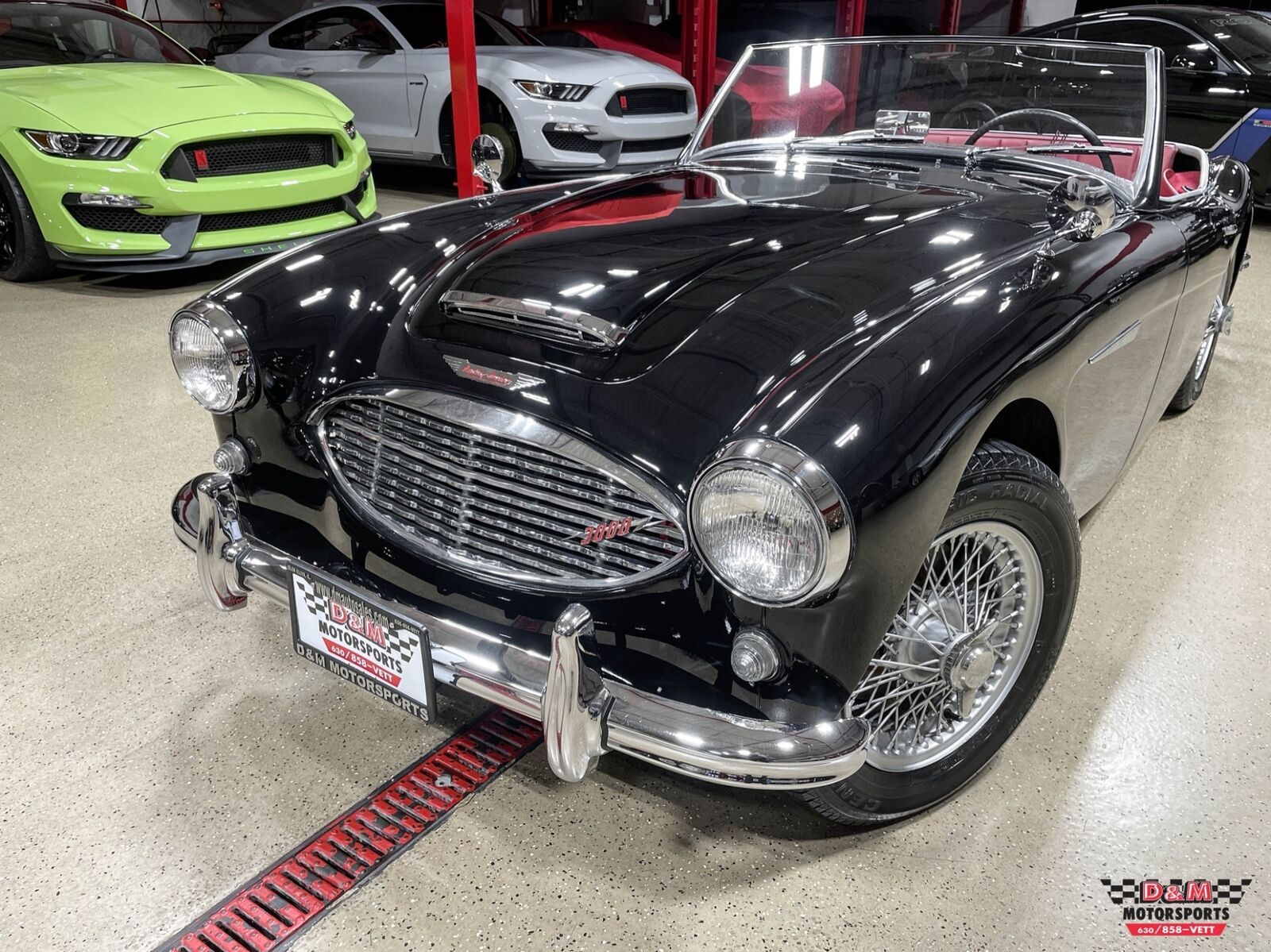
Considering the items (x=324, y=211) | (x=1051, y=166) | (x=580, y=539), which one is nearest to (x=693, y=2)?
(x=324, y=211)

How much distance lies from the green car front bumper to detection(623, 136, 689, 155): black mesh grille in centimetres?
204

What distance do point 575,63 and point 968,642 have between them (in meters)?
5.54

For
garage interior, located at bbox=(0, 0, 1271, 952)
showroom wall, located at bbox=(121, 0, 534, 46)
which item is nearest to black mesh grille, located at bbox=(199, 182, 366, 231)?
garage interior, located at bbox=(0, 0, 1271, 952)

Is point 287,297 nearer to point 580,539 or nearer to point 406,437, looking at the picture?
point 406,437

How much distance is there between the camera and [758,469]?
125cm

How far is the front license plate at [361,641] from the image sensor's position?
4.92 ft

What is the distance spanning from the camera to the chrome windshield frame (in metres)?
2.28

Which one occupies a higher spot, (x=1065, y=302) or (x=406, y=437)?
(x=1065, y=302)

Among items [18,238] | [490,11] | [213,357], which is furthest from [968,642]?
[490,11]

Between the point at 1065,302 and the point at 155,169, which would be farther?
the point at 155,169

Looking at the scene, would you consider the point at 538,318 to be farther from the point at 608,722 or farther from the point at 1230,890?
the point at 1230,890

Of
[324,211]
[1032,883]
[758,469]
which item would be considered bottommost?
[1032,883]

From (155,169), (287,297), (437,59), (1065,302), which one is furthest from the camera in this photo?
(437,59)

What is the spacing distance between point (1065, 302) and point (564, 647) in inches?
42.5
